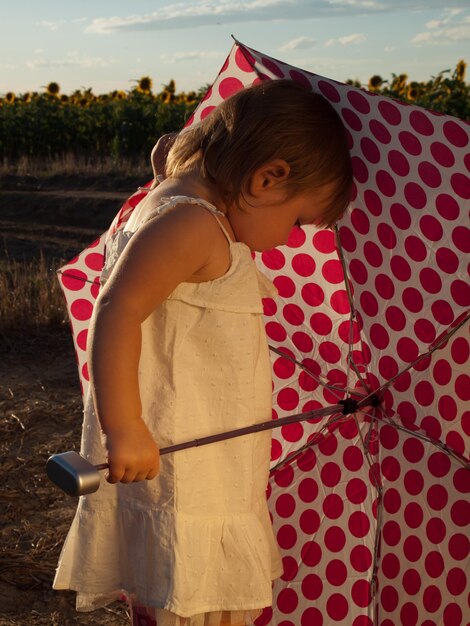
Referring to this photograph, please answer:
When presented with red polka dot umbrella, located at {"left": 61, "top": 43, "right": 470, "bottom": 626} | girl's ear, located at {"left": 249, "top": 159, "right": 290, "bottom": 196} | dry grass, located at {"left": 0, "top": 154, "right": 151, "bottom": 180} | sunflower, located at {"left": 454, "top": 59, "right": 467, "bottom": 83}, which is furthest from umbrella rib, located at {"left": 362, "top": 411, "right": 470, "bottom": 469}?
sunflower, located at {"left": 454, "top": 59, "right": 467, "bottom": 83}

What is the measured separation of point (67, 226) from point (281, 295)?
6692 millimetres

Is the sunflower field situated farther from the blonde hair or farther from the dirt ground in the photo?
the blonde hair

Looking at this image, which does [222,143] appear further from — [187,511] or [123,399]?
[187,511]

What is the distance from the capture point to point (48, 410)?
3.98m

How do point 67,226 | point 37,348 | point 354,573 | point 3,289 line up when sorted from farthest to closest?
point 67,226 → point 3,289 → point 37,348 → point 354,573

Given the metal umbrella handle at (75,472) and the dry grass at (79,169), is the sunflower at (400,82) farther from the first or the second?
the metal umbrella handle at (75,472)

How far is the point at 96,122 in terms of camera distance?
1532 cm

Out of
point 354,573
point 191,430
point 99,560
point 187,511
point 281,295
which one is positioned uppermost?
point 281,295

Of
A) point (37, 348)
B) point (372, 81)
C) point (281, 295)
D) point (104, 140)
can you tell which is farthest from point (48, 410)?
point (104, 140)

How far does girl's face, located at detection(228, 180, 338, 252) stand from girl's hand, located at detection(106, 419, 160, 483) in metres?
0.42

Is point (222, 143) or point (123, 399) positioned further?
point (222, 143)

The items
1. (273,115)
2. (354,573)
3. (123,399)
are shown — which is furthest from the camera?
(354,573)

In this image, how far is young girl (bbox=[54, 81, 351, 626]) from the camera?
5.98 feet

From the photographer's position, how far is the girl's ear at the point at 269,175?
1820 mm
